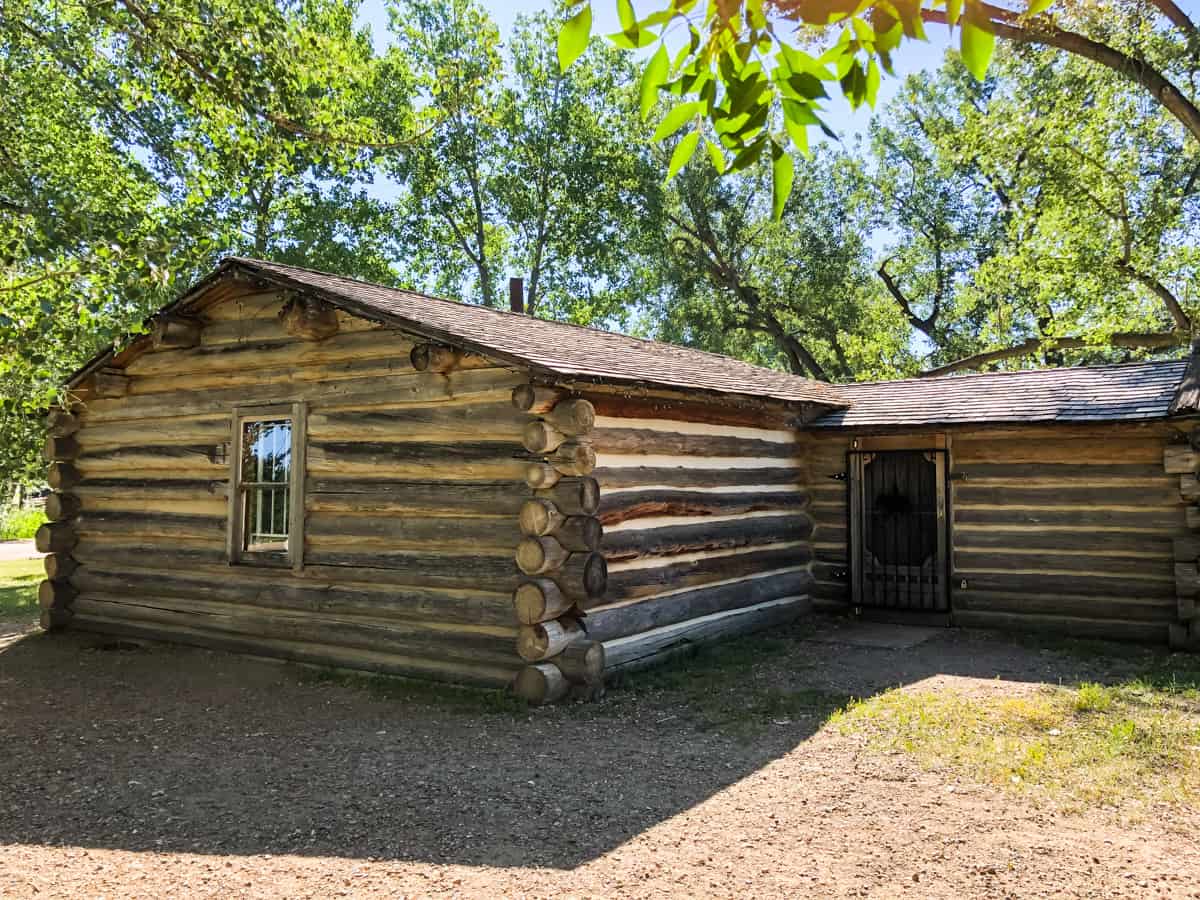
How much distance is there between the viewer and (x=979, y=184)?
90.6 ft

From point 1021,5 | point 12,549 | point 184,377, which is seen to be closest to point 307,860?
point 184,377

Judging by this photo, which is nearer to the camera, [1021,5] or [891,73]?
[891,73]

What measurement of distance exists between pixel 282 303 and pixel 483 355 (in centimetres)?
299

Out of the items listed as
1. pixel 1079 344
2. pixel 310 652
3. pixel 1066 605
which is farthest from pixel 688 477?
pixel 1079 344

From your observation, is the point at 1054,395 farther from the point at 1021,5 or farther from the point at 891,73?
the point at 891,73

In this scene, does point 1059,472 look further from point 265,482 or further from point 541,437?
point 265,482

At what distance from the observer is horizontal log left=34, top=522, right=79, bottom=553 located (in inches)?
413

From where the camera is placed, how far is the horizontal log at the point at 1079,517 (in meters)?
9.55

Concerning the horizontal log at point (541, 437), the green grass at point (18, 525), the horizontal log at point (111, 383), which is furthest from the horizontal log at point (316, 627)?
the green grass at point (18, 525)

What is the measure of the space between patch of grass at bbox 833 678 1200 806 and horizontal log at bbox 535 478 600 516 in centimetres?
256

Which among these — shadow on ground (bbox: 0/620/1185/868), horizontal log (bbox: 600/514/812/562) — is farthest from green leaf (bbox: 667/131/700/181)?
horizontal log (bbox: 600/514/812/562)

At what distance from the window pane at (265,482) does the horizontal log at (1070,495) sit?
7685mm

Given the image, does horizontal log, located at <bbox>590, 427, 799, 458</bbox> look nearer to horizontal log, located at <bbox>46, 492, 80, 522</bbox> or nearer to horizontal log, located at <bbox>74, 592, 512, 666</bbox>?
horizontal log, located at <bbox>74, 592, 512, 666</bbox>

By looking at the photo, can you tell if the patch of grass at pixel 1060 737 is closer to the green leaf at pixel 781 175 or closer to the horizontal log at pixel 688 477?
the horizontal log at pixel 688 477
